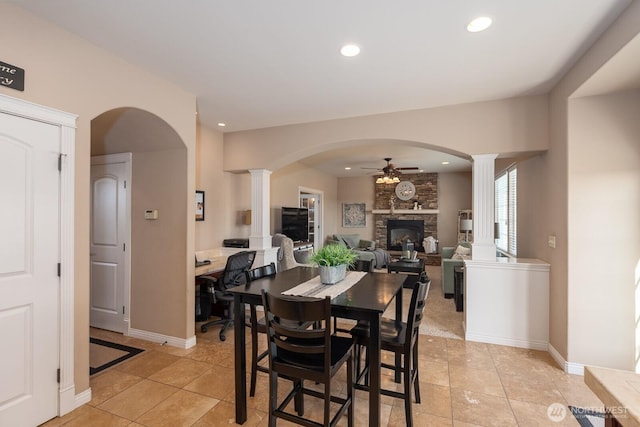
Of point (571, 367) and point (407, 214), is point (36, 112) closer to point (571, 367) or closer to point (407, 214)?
point (571, 367)

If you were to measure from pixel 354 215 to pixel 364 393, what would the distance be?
7926 mm

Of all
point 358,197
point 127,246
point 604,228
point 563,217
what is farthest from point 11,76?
point 358,197

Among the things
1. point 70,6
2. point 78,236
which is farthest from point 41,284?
point 70,6

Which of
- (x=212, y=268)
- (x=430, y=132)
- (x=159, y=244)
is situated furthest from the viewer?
(x=212, y=268)

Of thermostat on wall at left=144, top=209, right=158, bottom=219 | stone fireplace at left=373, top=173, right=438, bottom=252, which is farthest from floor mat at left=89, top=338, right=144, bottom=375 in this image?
stone fireplace at left=373, top=173, right=438, bottom=252

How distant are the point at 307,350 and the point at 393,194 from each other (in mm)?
8469

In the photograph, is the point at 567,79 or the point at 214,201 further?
the point at 214,201

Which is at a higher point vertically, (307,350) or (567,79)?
(567,79)

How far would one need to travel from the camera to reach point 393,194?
384 inches

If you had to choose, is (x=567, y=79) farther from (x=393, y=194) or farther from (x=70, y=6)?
(x=393, y=194)

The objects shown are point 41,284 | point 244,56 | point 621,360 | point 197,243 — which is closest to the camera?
point 41,284

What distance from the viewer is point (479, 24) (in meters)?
2.11

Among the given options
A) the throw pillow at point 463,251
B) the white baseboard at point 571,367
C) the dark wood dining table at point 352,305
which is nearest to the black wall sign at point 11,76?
the dark wood dining table at point 352,305

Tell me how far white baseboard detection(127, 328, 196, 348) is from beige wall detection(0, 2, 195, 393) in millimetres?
974
